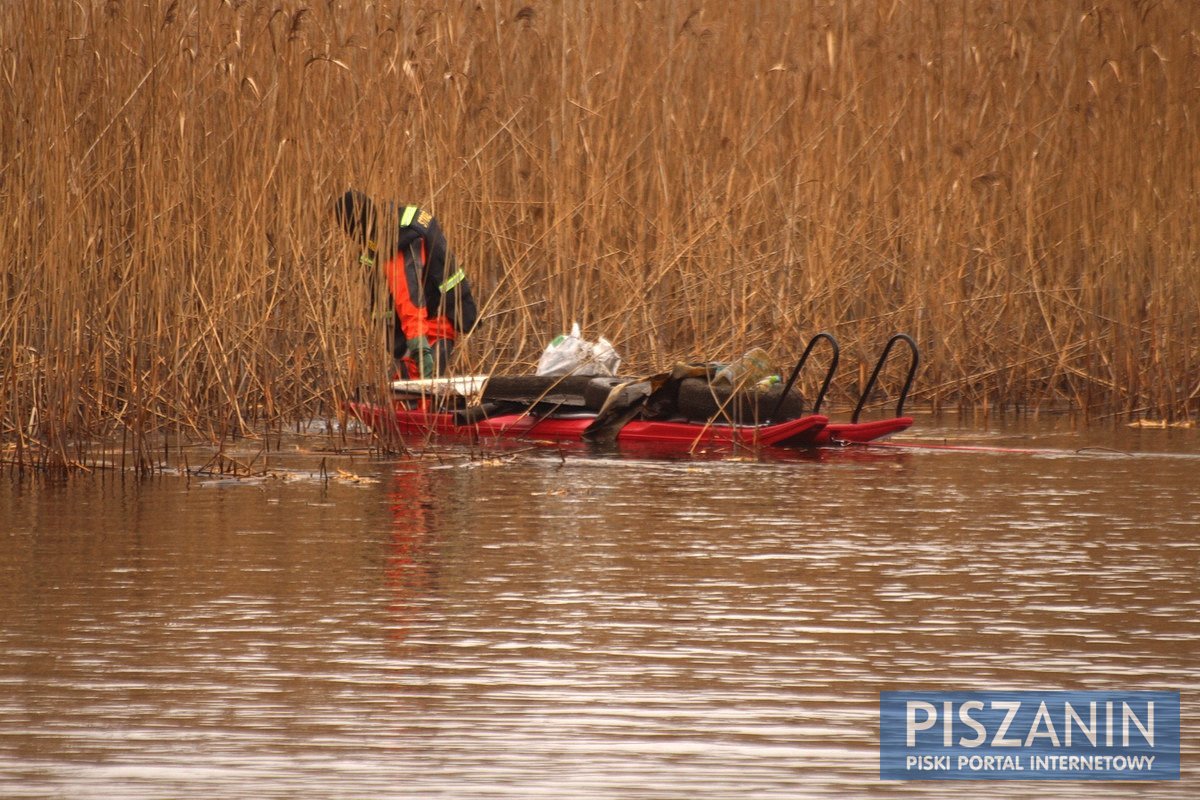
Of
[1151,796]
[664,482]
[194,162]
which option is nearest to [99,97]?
[194,162]

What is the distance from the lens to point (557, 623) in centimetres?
497

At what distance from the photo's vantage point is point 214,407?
9.12m

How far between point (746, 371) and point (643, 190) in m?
2.27

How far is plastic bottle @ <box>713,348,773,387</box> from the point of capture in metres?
9.25

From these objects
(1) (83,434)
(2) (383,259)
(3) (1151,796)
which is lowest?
(3) (1151,796)

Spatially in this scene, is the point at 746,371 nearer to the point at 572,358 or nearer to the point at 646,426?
the point at 646,426

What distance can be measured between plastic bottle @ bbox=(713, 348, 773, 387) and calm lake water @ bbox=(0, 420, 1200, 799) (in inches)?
37.4

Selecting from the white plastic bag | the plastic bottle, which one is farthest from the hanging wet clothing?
the plastic bottle

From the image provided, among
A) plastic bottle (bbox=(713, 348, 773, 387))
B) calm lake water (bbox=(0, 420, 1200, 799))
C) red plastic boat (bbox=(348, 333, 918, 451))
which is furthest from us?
plastic bottle (bbox=(713, 348, 773, 387))

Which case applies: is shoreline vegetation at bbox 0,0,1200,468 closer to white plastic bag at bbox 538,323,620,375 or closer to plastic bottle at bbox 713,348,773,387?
white plastic bag at bbox 538,323,620,375

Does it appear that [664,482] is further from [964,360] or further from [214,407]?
[964,360]

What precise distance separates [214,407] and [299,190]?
3.52 ft

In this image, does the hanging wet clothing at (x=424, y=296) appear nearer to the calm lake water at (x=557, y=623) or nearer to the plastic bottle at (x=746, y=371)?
the plastic bottle at (x=746, y=371)

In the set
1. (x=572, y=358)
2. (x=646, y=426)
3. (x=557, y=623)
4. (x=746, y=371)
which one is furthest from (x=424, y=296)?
(x=557, y=623)
